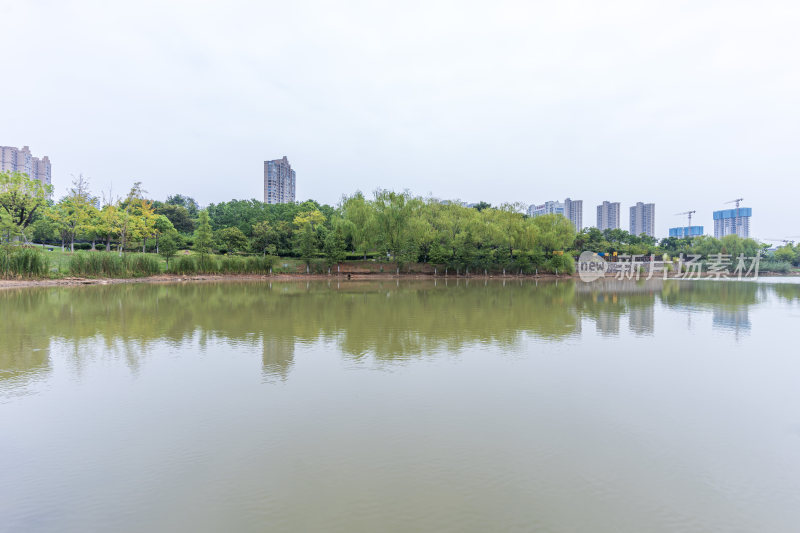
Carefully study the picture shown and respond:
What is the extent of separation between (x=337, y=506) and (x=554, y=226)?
159 feet

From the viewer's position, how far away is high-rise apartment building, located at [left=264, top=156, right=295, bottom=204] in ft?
352

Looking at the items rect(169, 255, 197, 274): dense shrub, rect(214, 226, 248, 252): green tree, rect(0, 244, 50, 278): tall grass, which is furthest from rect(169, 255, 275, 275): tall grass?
rect(0, 244, 50, 278): tall grass

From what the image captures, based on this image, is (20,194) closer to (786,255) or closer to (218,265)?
(218,265)

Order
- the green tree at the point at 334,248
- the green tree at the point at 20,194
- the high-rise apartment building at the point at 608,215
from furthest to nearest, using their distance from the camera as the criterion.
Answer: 1. the high-rise apartment building at the point at 608,215
2. the green tree at the point at 334,248
3. the green tree at the point at 20,194

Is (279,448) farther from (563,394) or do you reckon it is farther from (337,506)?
(563,394)

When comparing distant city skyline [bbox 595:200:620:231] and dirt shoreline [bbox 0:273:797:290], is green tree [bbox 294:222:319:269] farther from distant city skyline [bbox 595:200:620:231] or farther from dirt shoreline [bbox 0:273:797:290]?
distant city skyline [bbox 595:200:620:231]

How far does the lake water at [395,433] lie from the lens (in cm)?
370

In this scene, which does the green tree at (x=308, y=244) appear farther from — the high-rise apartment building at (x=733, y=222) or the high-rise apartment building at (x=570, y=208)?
the high-rise apartment building at (x=733, y=222)

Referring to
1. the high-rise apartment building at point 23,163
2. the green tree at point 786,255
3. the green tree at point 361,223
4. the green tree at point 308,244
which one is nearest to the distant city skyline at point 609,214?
the green tree at point 786,255

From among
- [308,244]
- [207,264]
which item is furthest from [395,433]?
[308,244]

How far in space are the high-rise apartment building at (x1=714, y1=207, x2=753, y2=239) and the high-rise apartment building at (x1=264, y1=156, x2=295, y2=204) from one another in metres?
121

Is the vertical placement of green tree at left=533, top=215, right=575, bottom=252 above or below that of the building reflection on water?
above

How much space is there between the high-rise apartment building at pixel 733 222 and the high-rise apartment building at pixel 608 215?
27290mm

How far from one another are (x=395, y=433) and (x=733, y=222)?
158 m
